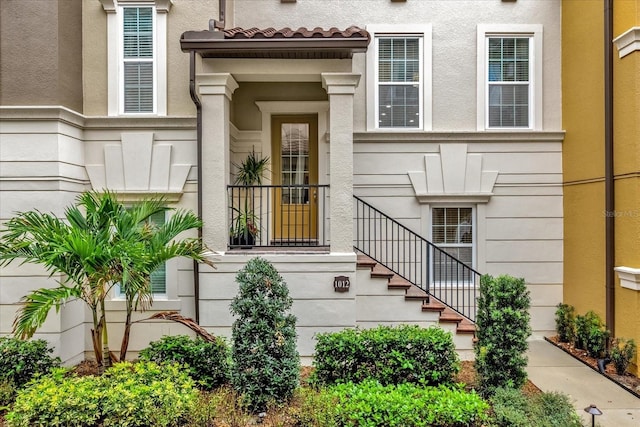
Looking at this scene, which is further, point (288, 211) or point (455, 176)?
point (455, 176)

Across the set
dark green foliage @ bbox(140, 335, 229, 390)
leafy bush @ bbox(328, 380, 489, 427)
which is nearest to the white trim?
leafy bush @ bbox(328, 380, 489, 427)

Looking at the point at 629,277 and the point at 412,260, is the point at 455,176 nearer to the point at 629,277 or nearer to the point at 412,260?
the point at 412,260

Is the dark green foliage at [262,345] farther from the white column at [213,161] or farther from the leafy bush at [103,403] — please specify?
the white column at [213,161]

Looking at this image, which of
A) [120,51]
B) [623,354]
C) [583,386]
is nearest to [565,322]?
[623,354]

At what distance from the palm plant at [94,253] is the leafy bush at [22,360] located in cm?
30

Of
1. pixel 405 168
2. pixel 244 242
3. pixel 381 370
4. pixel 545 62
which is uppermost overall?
pixel 545 62

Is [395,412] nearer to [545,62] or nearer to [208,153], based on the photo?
[208,153]

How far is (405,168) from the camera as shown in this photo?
806cm

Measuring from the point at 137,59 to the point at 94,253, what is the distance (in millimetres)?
3856

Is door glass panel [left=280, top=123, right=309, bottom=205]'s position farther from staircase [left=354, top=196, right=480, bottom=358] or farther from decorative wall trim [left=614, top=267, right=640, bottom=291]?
decorative wall trim [left=614, top=267, right=640, bottom=291]

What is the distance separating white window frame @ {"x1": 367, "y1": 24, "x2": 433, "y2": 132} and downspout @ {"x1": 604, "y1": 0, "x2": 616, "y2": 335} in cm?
289

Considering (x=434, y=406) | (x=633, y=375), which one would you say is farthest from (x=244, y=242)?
(x=633, y=375)

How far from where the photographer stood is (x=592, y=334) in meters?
6.90

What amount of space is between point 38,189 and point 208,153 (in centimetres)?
268
